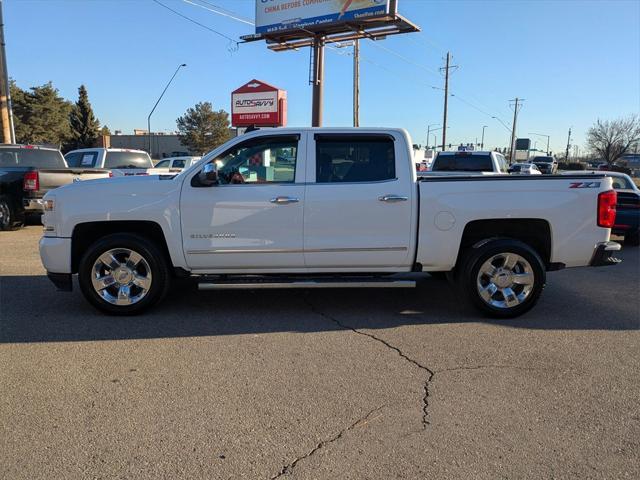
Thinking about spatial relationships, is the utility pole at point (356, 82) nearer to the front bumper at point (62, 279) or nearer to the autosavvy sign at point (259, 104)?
the autosavvy sign at point (259, 104)

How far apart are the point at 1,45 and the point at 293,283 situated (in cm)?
1726

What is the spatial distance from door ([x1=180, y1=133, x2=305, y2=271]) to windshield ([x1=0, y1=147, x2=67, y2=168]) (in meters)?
8.99

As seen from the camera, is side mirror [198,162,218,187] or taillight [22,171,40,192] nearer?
side mirror [198,162,218,187]

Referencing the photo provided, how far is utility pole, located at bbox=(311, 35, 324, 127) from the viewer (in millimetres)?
26350

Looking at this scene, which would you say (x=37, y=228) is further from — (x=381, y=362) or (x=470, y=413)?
(x=470, y=413)

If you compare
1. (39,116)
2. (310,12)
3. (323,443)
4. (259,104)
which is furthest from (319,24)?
(39,116)

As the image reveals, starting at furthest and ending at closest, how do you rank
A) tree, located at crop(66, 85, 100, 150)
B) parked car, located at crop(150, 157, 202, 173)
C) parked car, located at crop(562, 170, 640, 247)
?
tree, located at crop(66, 85, 100, 150)
parked car, located at crop(150, 157, 202, 173)
parked car, located at crop(562, 170, 640, 247)

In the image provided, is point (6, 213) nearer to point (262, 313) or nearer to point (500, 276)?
point (262, 313)

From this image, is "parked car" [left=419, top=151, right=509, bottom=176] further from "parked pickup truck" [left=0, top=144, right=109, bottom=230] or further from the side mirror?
"parked pickup truck" [left=0, top=144, right=109, bottom=230]

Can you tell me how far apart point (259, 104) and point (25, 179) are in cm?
2131

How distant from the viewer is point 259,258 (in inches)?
209

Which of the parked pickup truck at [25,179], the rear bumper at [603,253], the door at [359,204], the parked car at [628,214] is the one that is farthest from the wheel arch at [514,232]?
the parked pickup truck at [25,179]

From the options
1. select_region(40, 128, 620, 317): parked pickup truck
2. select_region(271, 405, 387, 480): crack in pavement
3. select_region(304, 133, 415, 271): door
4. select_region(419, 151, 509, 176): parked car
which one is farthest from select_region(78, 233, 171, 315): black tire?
select_region(419, 151, 509, 176): parked car

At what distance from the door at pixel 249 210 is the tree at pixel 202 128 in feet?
260
